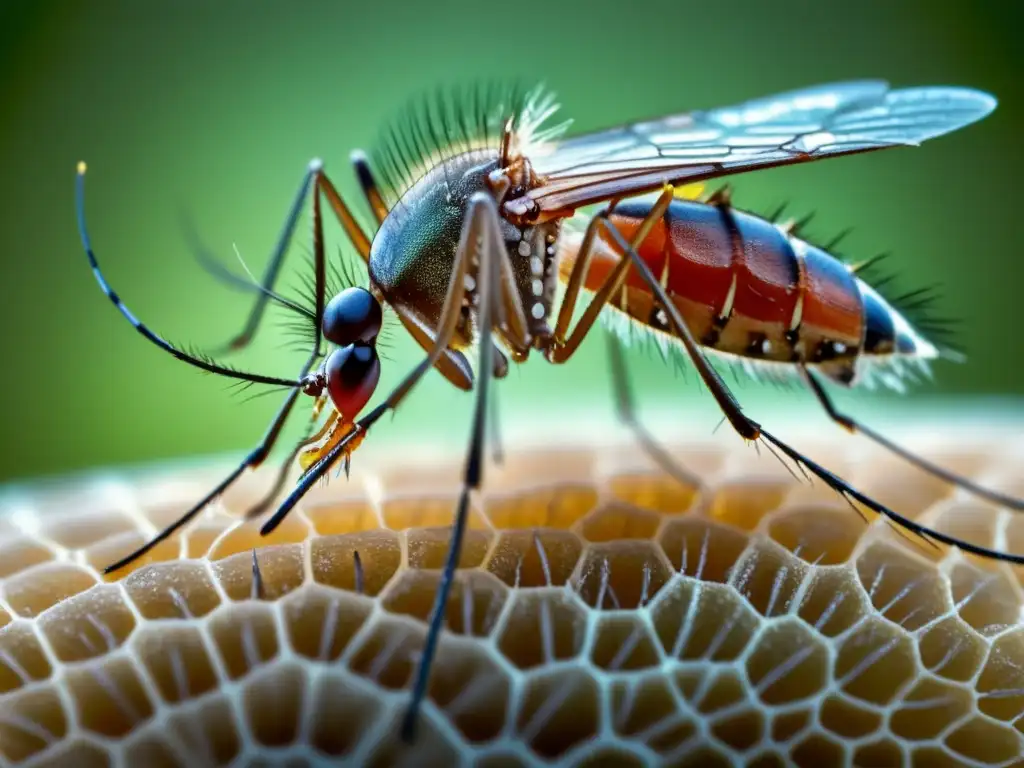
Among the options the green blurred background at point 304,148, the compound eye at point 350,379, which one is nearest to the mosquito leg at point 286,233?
the compound eye at point 350,379

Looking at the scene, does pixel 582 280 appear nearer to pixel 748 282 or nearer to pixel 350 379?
pixel 748 282

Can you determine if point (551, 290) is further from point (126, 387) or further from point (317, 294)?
point (126, 387)

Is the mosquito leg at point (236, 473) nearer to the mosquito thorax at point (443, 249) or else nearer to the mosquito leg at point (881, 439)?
the mosquito thorax at point (443, 249)

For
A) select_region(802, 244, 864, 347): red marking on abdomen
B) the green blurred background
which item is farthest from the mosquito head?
the green blurred background

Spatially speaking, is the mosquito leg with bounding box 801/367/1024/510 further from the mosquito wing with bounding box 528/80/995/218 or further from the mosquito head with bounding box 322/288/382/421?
the mosquito head with bounding box 322/288/382/421

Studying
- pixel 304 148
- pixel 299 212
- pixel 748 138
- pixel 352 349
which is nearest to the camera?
pixel 352 349

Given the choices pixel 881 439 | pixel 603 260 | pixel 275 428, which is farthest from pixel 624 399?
pixel 275 428

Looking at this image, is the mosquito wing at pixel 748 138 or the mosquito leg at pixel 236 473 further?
the mosquito wing at pixel 748 138
